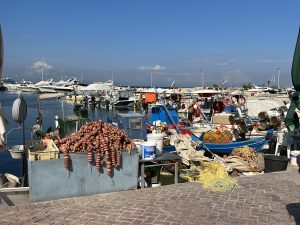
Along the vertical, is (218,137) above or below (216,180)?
above

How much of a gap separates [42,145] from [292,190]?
17.3ft

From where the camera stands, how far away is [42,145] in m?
6.97

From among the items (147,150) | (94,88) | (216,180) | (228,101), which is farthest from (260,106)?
(94,88)

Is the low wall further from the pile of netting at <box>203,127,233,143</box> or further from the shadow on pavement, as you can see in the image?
the pile of netting at <box>203,127,233,143</box>

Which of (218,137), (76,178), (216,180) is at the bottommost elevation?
(216,180)

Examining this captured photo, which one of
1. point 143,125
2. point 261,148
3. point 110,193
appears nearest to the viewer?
point 110,193

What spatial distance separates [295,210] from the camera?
19.5 feet

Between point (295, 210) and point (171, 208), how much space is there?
2.18 m

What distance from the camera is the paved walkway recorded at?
532 cm

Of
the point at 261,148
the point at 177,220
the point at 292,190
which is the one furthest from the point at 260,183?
the point at 261,148

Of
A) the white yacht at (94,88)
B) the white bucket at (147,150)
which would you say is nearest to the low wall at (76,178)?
the white bucket at (147,150)

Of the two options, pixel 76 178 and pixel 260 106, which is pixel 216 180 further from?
pixel 260 106

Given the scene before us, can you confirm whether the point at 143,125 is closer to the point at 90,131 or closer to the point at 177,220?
the point at 90,131

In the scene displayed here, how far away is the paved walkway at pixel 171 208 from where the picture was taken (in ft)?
17.5
